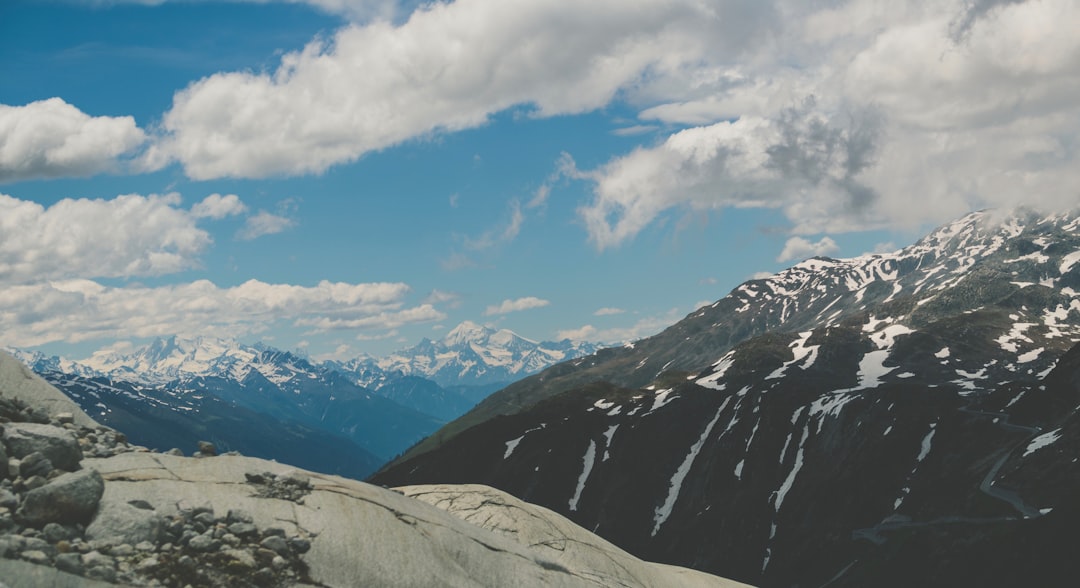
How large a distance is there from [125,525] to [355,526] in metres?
6.35

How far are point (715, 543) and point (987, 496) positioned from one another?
7499 cm

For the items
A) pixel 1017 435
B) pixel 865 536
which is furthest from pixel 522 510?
pixel 1017 435

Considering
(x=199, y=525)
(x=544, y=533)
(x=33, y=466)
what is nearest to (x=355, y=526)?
(x=199, y=525)

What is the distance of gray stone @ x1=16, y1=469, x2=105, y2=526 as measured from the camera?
1880 centimetres

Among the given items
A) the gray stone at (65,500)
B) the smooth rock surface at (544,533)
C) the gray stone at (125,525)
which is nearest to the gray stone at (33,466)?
the gray stone at (65,500)

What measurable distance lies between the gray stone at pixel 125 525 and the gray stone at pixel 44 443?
7.38ft

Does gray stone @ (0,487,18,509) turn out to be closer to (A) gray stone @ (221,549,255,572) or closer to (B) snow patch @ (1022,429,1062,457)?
(A) gray stone @ (221,549,255,572)

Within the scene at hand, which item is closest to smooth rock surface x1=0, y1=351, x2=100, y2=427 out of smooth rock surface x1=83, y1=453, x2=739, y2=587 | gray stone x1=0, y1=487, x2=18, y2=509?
smooth rock surface x1=83, y1=453, x2=739, y2=587

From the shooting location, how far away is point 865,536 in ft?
532

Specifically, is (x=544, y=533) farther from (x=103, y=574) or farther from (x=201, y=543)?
(x=103, y=574)

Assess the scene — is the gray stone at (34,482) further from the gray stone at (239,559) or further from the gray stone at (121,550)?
the gray stone at (239,559)

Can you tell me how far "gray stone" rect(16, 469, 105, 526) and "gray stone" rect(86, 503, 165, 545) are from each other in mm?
382

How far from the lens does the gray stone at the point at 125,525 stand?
63.5ft

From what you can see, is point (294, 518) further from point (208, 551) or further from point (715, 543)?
point (715, 543)
